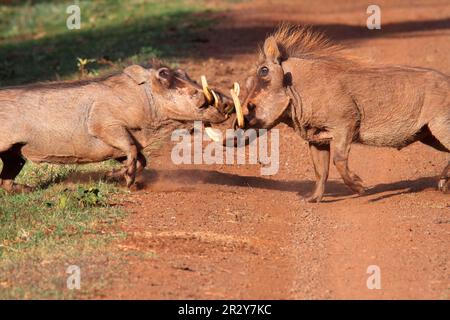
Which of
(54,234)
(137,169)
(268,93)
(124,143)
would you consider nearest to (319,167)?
(268,93)

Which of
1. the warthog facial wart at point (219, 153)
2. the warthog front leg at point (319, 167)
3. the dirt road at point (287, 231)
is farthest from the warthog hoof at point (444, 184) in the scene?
the warthog facial wart at point (219, 153)

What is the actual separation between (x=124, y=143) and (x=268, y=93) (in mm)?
1187

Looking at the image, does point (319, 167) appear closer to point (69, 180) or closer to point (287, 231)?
point (287, 231)

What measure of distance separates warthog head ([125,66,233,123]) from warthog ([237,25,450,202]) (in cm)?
32

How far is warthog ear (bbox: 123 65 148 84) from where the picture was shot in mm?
8258

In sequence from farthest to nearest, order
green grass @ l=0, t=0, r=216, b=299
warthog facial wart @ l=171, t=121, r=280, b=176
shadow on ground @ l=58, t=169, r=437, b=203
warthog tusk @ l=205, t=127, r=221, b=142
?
1. warthog facial wart @ l=171, t=121, r=280, b=176
2. shadow on ground @ l=58, t=169, r=437, b=203
3. warthog tusk @ l=205, t=127, r=221, b=142
4. green grass @ l=0, t=0, r=216, b=299

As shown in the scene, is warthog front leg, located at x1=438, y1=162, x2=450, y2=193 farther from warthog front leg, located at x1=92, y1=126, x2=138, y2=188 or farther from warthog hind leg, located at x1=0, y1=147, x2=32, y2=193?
warthog hind leg, located at x1=0, y1=147, x2=32, y2=193

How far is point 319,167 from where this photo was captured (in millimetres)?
8305

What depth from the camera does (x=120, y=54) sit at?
1452 centimetres

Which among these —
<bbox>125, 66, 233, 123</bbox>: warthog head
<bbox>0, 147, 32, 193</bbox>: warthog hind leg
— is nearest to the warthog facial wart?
<bbox>125, 66, 233, 123</bbox>: warthog head

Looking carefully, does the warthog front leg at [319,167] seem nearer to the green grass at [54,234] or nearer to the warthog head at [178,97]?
the warthog head at [178,97]
